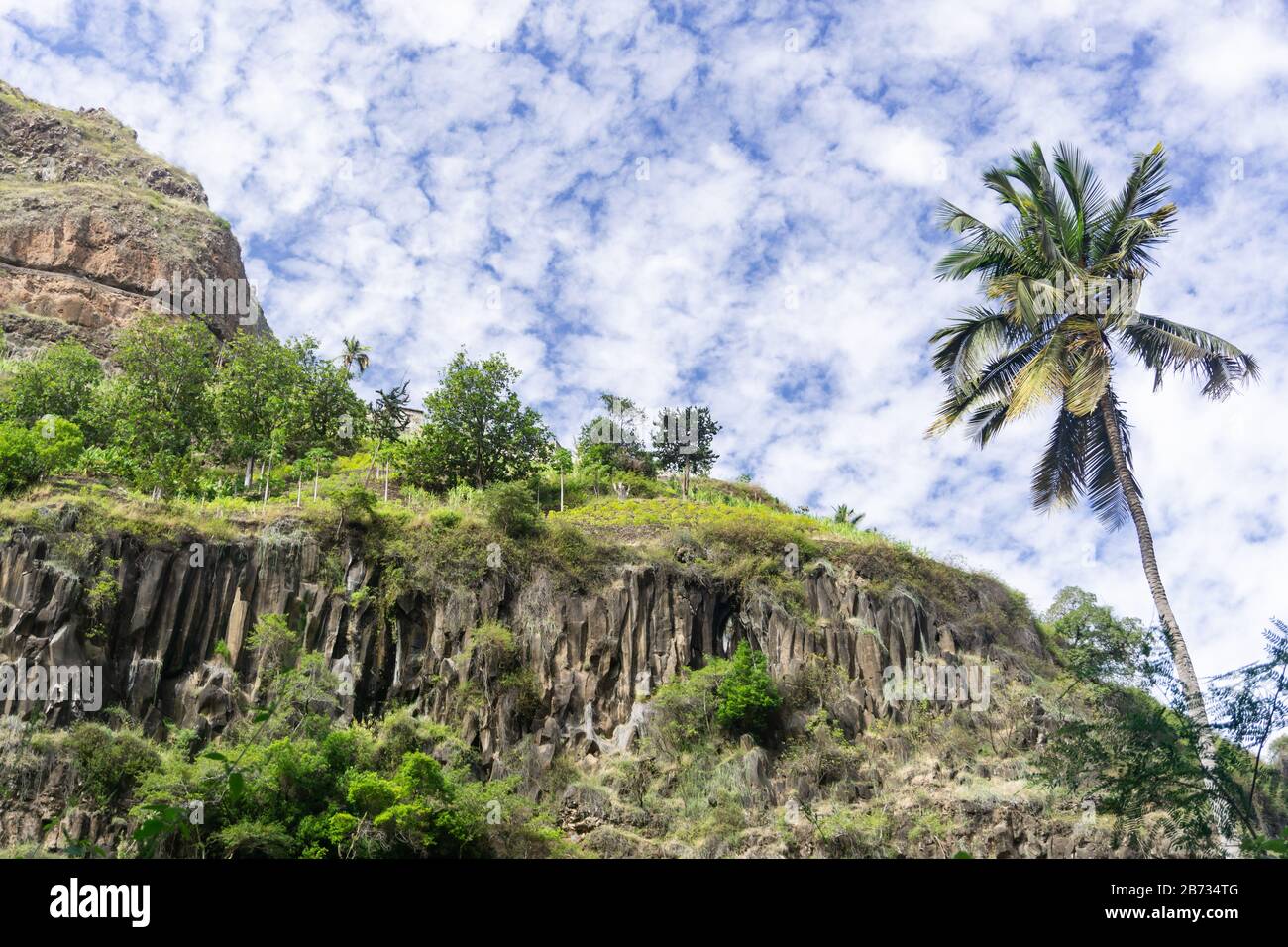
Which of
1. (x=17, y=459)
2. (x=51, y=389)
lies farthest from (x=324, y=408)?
(x=17, y=459)

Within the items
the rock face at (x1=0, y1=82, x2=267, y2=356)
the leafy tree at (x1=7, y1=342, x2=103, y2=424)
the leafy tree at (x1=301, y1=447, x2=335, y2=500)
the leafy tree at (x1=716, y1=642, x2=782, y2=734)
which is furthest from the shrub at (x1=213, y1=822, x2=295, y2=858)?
the rock face at (x1=0, y1=82, x2=267, y2=356)

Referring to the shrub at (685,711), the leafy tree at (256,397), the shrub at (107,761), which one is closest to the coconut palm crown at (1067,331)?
the shrub at (685,711)

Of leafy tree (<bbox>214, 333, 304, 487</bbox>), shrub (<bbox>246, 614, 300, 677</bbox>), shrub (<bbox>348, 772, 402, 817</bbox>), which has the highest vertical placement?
leafy tree (<bbox>214, 333, 304, 487</bbox>)

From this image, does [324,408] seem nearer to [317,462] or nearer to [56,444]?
[317,462]

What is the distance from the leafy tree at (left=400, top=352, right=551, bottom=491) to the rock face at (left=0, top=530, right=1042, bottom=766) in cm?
1048

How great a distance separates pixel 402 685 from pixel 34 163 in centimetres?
6469

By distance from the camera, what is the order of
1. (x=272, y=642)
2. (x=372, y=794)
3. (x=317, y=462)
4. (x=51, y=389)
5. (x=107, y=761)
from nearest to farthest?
(x=372, y=794), (x=107, y=761), (x=272, y=642), (x=317, y=462), (x=51, y=389)

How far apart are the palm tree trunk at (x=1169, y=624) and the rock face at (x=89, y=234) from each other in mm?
55916

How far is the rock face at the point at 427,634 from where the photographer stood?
24312 mm

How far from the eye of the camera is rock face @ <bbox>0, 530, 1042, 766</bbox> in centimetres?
2431

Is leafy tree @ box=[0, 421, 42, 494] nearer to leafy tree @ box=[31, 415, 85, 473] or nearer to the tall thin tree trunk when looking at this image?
leafy tree @ box=[31, 415, 85, 473]

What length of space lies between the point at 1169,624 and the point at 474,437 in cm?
2684

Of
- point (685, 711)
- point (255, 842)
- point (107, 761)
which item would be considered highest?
point (685, 711)

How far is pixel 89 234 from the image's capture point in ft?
212
